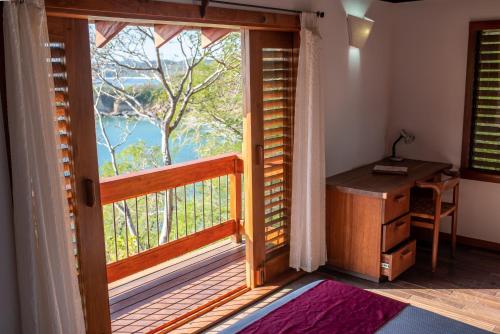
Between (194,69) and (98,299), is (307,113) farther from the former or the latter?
(194,69)

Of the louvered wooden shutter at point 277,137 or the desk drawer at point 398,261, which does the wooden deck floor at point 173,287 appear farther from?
the desk drawer at point 398,261

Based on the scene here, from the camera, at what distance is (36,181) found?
2.03m

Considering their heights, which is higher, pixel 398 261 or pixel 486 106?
pixel 486 106

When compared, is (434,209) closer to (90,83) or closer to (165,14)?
(165,14)

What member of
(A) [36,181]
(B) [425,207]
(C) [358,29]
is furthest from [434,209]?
(A) [36,181]

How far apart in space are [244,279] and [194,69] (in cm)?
365

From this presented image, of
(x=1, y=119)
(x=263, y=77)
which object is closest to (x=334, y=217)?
(x=263, y=77)

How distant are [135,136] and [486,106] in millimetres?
4571

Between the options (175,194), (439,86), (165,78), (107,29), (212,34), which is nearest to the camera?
(107,29)

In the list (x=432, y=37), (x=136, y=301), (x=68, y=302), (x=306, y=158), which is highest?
(x=432, y=37)

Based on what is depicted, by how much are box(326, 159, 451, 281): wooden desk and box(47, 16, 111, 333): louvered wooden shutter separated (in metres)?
1.88

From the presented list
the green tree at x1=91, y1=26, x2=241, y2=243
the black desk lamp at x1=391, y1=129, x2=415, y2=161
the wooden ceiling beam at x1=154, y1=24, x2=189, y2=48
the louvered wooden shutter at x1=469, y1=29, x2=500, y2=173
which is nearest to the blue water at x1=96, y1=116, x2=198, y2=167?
the green tree at x1=91, y1=26, x2=241, y2=243

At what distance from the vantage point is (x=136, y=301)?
3.51 meters

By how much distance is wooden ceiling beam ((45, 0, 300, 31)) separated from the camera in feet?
7.07
